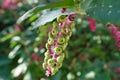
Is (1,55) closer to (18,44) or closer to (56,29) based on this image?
(18,44)

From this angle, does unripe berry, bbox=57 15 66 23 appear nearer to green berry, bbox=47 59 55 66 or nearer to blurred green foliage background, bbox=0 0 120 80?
green berry, bbox=47 59 55 66

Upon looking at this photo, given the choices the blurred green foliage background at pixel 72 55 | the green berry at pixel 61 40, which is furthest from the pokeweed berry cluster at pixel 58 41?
the blurred green foliage background at pixel 72 55

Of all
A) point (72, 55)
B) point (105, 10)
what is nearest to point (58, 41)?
point (105, 10)

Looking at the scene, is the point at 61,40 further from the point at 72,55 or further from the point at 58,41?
the point at 72,55

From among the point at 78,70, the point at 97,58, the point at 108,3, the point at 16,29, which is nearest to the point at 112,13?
the point at 108,3

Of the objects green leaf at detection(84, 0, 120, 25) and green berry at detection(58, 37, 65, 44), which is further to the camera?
green berry at detection(58, 37, 65, 44)

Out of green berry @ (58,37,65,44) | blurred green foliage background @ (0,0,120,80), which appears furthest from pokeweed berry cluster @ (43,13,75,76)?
blurred green foliage background @ (0,0,120,80)

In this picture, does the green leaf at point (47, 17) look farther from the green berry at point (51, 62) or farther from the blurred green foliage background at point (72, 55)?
the blurred green foliage background at point (72, 55)
